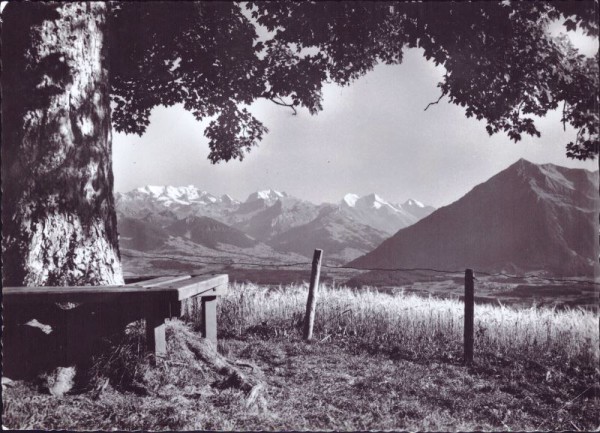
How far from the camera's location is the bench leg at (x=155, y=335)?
416 centimetres

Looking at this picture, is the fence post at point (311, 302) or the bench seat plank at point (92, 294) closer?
the bench seat plank at point (92, 294)

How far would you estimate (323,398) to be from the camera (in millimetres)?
4559

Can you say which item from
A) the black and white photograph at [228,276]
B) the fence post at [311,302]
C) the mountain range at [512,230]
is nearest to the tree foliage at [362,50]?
the black and white photograph at [228,276]

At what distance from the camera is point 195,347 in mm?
4895

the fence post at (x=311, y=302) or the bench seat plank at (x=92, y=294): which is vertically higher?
the bench seat plank at (x=92, y=294)

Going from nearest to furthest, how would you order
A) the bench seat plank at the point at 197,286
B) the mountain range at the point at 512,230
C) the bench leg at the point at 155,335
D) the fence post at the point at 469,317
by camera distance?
the bench seat plank at the point at 197,286 → the bench leg at the point at 155,335 → the fence post at the point at 469,317 → the mountain range at the point at 512,230

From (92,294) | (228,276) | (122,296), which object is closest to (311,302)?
(228,276)

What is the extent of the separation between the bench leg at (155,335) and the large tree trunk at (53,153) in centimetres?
81

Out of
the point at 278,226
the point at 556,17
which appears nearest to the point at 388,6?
the point at 556,17

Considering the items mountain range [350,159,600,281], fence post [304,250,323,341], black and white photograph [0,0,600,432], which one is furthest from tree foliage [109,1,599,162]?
mountain range [350,159,600,281]

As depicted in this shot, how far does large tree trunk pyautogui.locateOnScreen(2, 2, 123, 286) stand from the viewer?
430 centimetres

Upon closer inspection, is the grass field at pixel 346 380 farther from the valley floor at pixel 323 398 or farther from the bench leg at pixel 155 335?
the bench leg at pixel 155 335

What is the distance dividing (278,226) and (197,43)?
177m

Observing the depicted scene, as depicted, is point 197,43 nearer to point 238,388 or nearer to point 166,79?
point 166,79
